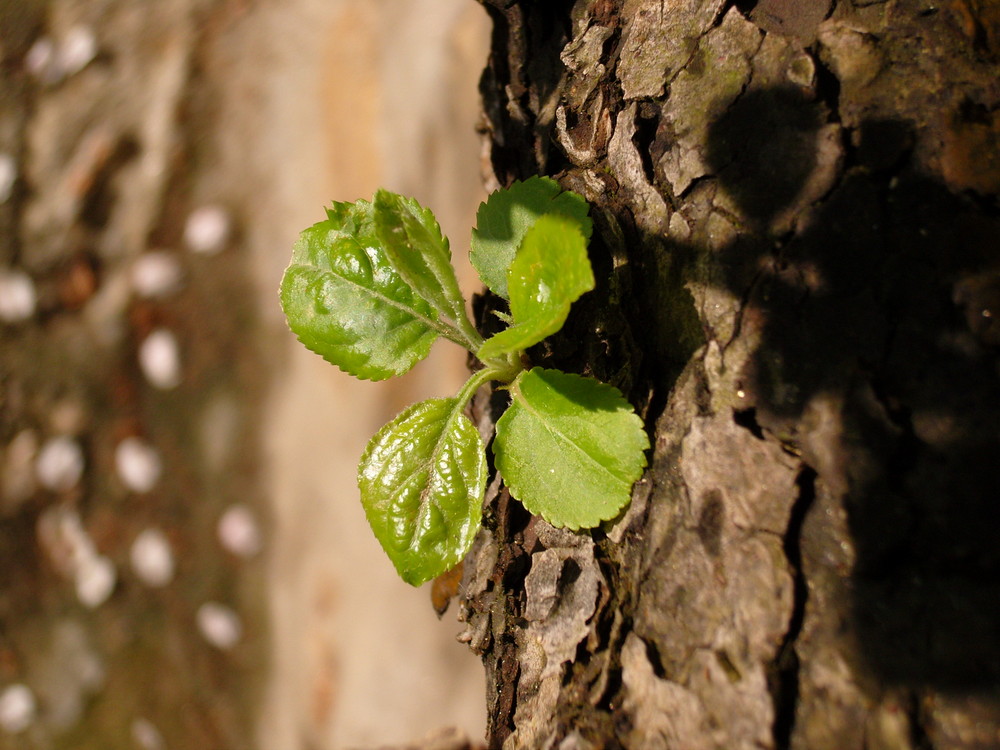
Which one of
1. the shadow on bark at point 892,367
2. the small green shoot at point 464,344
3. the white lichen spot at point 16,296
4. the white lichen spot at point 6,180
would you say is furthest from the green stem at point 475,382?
the white lichen spot at point 6,180

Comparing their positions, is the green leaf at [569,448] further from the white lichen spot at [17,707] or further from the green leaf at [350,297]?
the white lichen spot at [17,707]

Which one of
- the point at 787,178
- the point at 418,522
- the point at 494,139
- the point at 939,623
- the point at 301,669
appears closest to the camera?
the point at 939,623

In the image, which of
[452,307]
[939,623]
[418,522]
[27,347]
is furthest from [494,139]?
[27,347]

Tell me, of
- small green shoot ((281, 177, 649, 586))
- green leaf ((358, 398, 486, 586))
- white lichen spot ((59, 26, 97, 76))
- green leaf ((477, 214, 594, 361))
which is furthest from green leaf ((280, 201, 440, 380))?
white lichen spot ((59, 26, 97, 76))

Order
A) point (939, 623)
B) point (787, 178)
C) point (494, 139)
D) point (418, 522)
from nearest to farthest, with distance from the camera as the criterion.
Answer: point (939, 623) < point (787, 178) < point (418, 522) < point (494, 139)

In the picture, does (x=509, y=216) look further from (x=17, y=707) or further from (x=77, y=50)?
(x=17, y=707)

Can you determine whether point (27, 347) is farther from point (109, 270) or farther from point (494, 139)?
point (494, 139)

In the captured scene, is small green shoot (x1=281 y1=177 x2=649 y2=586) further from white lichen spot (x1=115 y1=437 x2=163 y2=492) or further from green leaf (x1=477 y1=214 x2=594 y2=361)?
white lichen spot (x1=115 y1=437 x2=163 y2=492)
